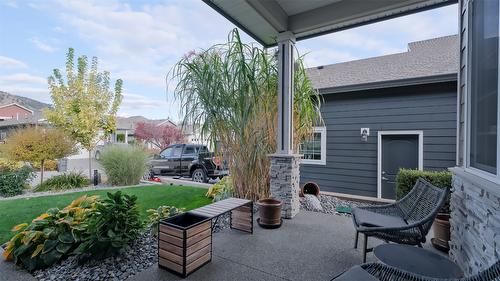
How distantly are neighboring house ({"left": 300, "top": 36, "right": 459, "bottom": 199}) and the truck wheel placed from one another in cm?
341

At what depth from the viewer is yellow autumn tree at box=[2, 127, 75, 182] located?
5996 mm

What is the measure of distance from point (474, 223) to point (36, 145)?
8.57 meters

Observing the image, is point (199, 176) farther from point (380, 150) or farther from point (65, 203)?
point (380, 150)

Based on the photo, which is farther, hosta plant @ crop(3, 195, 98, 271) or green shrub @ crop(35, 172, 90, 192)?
green shrub @ crop(35, 172, 90, 192)

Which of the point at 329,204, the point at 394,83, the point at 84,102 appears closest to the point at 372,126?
the point at 394,83

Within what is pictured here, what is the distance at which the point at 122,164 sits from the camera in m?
6.39

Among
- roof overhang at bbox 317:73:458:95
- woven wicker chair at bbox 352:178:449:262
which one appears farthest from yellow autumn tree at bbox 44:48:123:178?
woven wicker chair at bbox 352:178:449:262

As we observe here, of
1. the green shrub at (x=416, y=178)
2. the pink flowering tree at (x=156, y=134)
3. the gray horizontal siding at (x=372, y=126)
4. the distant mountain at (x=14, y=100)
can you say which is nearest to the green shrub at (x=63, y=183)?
the gray horizontal siding at (x=372, y=126)

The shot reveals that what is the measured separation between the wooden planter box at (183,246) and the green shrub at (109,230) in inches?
16.3

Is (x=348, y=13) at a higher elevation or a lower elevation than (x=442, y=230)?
higher

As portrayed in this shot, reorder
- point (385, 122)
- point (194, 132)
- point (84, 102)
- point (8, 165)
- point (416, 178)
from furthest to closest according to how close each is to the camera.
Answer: point (84, 102), point (8, 165), point (385, 122), point (194, 132), point (416, 178)

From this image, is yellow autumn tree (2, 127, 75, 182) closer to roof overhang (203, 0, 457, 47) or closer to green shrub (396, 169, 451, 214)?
roof overhang (203, 0, 457, 47)

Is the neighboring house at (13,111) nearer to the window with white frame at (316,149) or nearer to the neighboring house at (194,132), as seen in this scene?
the neighboring house at (194,132)

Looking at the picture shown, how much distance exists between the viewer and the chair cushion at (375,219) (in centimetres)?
232
